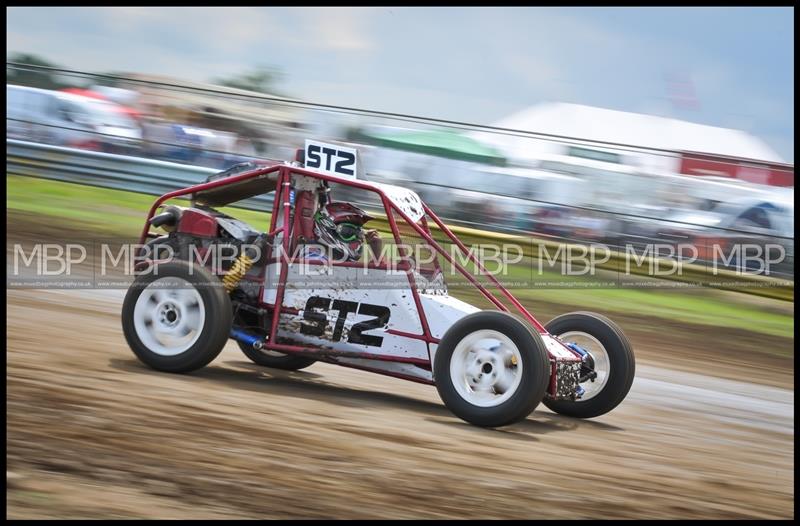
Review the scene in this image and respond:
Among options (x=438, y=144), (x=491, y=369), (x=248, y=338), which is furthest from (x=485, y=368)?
(x=438, y=144)

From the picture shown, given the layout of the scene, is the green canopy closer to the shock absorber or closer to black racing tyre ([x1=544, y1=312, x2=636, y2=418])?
black racing tyre ([x1=544, y1=312, x2=636, y2=418])

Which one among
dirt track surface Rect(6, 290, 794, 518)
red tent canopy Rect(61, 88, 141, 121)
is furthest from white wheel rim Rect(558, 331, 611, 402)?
red tent canopy Rect(61, 88, 141, 121)

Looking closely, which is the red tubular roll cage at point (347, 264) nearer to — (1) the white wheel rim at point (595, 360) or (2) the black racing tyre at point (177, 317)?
(1) the white wheel rim at point (595, 360)

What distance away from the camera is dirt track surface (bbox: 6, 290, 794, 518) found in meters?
4.48

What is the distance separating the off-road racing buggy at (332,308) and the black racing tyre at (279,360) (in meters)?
0.54

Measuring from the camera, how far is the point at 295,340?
266 inches

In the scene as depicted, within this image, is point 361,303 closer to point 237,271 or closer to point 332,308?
point 332,308

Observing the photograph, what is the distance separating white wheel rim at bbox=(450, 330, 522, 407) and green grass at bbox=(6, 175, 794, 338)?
16.7ft

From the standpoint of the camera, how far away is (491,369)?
5.96 meters

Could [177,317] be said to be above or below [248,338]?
above

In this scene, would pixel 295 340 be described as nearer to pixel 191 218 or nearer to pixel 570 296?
pixel 191 218

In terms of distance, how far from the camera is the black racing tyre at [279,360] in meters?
7.50

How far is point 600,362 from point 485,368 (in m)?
1.08

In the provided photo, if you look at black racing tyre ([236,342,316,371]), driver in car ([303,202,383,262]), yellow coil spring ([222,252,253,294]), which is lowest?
black racing tyre ([236,342,316,371])
